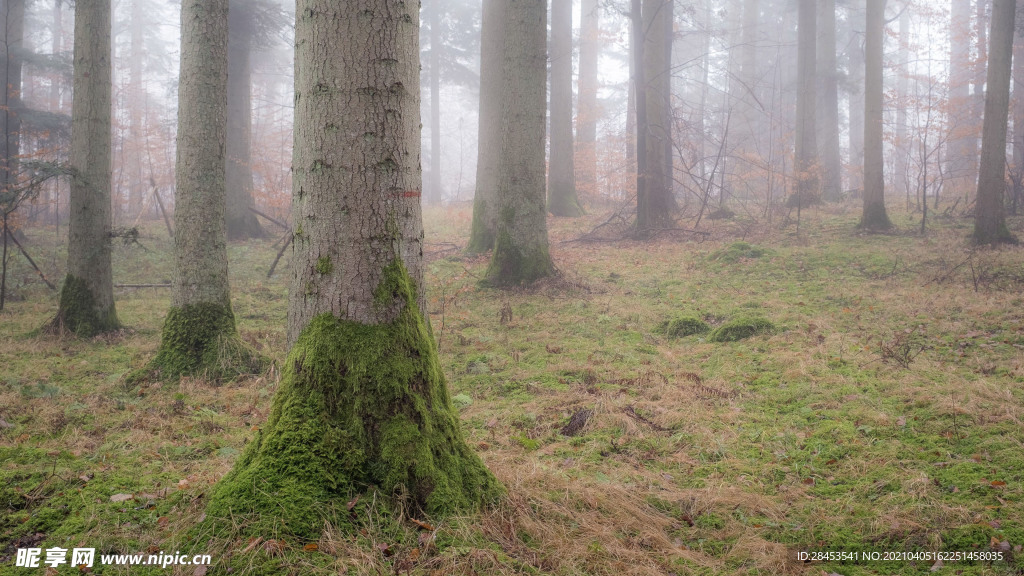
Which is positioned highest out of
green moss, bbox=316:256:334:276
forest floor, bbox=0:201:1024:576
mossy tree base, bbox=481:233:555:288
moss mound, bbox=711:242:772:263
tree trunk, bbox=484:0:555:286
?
tree trunk, bbox=484:0:555:286

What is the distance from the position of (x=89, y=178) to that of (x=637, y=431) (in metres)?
6.92

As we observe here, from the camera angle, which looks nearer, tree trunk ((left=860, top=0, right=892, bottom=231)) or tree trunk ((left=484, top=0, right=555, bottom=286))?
tree trunk ((left=484, top=0, right=555, bottom=286))

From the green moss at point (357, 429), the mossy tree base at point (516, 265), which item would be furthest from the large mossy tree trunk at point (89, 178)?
the green moss at point (357, 429)

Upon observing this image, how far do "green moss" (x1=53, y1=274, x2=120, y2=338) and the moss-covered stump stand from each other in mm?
2121

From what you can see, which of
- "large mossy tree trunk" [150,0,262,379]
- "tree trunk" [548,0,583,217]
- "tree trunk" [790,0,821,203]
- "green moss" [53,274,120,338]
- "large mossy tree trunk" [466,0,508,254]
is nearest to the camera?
"large mossy tree trunk" [150,0,262,379]

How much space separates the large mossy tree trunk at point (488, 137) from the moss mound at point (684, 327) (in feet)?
15.3

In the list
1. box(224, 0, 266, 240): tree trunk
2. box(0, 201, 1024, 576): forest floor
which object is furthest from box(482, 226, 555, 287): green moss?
box(224, 0, 266, 240): tree trunk

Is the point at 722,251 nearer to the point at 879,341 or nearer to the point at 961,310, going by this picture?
the point at 961,310

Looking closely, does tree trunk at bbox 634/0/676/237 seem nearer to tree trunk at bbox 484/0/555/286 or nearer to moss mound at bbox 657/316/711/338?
tree trunk at bbox 484/0/555/286

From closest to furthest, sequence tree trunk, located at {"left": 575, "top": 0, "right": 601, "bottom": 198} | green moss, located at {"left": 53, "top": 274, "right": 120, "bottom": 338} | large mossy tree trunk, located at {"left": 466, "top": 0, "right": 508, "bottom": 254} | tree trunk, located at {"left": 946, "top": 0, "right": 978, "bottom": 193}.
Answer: green moss, located at {"left": 53, "top": 274, "right": 120, "bottom": 338} → large mossy tree trunk, located at {"left": 466, "top": 0, "right": 508, "bottom": 254} → tree trunk, located at {"left": 946, "top": 0, "right": 978, "bottom": 193} → tree trunk, located at {"left": 575, "top": 0, "right": 601, "bottom": 198}

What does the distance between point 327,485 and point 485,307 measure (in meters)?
6.00

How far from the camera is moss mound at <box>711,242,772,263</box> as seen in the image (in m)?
11.1

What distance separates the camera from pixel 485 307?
854 centimetres

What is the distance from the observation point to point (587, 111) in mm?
22984
